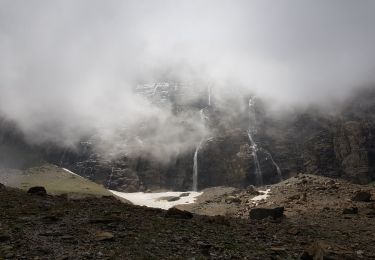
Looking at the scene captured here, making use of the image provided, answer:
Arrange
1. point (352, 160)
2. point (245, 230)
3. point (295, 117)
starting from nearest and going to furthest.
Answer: point (245, 230), point (352, 160), point (295, 117)

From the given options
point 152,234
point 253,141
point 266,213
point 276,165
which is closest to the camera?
point 152,234

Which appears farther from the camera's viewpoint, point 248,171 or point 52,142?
point 52,142

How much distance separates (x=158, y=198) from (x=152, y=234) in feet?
398

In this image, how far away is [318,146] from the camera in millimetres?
150125

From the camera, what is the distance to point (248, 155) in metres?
149

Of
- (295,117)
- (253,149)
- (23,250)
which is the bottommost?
(23,250)

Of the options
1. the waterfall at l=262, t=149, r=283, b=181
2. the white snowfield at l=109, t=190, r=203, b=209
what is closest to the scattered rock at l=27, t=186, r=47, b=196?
the white snowfield at l=109, t=190, r=203, b=209

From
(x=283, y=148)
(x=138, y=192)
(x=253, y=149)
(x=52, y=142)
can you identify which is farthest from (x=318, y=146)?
(x=52, y=142)

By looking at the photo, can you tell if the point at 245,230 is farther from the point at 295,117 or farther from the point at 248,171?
the point at 295,117

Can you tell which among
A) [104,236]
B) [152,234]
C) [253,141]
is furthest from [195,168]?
[104,236]

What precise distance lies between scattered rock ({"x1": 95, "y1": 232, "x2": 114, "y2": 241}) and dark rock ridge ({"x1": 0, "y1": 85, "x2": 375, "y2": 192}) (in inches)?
4737

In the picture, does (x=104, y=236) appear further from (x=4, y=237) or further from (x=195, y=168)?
(x=195, y=168)

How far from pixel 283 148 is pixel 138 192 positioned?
54940 millimetres

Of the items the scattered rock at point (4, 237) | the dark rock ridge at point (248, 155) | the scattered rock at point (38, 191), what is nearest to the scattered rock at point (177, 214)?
the scattered rock at point (4, 237)
